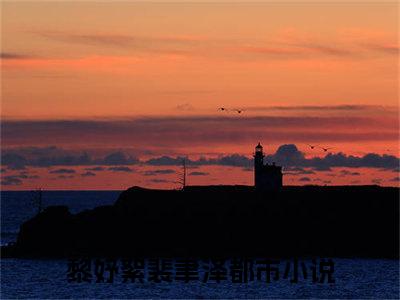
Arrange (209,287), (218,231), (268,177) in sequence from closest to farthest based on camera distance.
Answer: (209,287) → (218,231) → (268,177)

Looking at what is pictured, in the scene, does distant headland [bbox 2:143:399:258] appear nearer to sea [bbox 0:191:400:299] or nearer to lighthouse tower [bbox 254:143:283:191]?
lighthouse tower [bbox 254:143:283:191]

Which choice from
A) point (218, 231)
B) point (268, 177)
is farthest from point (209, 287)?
point (268, 177)

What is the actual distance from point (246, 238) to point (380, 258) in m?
13.6

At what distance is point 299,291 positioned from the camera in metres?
82.4

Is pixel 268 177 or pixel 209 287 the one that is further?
pixel 268 177

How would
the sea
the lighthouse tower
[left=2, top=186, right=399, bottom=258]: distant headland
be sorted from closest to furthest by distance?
the sea
[left=2, top=186, right=399, bottom=258]: distant headland
the lighthouse tower

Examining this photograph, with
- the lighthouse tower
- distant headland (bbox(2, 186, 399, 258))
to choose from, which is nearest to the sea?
distant headland (bbox(2, 186, 399, 258))

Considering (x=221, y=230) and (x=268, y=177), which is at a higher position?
(x=268, y=177)

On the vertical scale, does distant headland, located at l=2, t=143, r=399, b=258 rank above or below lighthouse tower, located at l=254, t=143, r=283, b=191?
below

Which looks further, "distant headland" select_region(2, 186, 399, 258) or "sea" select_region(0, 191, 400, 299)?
"distant headland" select_region(2, 186, 399, 258)

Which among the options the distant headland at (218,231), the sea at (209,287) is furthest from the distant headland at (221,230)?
the sea at (209,287)

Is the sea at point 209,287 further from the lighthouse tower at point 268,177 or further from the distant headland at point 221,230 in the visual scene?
the lighthouse tower at point 268,177

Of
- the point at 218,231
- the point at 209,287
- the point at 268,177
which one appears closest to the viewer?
the point at 209,287

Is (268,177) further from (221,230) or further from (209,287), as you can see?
(209,287)
